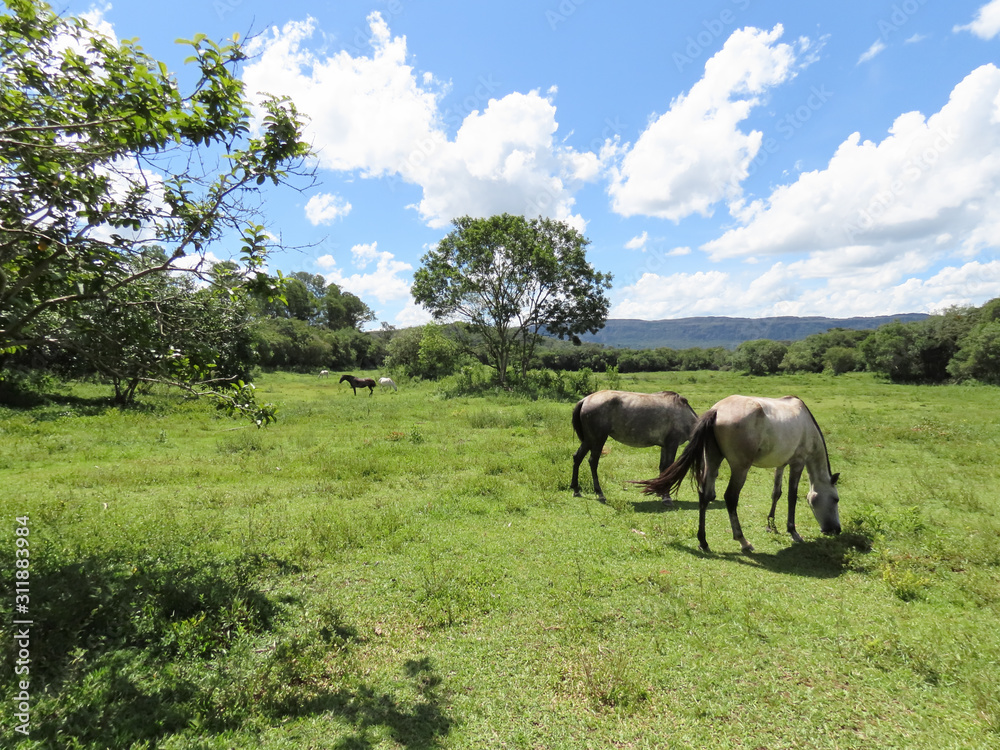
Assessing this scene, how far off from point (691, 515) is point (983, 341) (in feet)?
167

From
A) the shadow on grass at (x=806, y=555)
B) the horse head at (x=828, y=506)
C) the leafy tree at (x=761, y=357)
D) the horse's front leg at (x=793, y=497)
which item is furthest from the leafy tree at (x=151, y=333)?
the leafy tree at (x=761, y=357)

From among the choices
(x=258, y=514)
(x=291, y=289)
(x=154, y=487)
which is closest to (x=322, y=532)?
(x=258, y=514)

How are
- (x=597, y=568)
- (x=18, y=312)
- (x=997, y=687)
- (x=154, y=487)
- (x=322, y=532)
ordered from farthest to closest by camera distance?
(x=154, y=487) → (x=322, y=532) → (x=597, y=568) → (x=18, y=312) → (x=997, y=687)

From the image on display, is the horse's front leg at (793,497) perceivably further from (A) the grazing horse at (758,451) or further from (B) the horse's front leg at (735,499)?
(B) the horse's front leg at (735,499)

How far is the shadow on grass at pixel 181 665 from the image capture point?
310 centimetres

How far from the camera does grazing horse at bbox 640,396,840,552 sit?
6.59m

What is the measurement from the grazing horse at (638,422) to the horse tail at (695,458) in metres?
1.70

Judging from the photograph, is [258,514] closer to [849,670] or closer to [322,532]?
[322,532]

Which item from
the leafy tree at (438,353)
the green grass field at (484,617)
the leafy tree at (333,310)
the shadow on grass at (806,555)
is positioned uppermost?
the leafy tree at (333,310)

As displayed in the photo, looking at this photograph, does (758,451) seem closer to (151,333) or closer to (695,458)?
(695,458)

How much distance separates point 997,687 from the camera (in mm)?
3502
